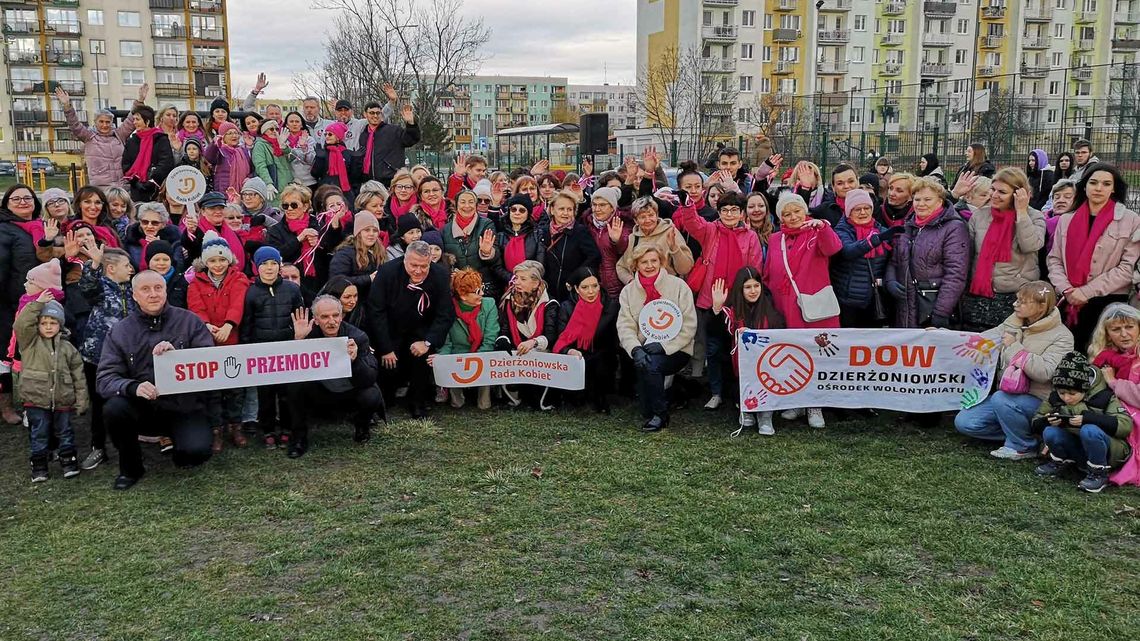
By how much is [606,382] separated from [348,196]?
5.03m

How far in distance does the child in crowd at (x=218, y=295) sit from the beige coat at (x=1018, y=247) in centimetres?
588

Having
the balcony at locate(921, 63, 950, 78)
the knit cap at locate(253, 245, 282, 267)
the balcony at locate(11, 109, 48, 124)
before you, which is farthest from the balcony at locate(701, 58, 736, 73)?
the knit cap at locate(253, 245, 282, 267)

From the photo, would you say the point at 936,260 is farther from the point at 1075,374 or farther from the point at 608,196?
the point at 608,196

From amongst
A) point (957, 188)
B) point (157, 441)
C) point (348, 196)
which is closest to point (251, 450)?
point (157, 441)

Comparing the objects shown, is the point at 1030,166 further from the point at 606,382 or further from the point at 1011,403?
the point at 606,382

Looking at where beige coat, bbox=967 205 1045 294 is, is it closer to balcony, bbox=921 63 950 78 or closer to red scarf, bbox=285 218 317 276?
red scarf, bbox=285 218 317 276

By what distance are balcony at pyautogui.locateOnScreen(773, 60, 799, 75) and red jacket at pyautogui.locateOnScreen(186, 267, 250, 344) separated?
70.6 meters

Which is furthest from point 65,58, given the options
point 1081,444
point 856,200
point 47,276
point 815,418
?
point 1081,444

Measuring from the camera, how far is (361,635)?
4.10 meters

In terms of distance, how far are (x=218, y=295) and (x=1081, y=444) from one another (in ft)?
20.7

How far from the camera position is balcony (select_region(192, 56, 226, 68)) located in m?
86.2

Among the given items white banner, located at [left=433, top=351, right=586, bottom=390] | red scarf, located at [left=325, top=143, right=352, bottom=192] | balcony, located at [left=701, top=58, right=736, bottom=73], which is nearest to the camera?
white banner, located at [left=433, top=351, right=586, bottom=390]

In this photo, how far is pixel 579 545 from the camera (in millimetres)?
5078

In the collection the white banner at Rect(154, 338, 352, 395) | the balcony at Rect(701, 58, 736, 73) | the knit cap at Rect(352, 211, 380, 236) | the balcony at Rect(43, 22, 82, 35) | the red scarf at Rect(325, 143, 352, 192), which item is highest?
the balcony at Rect(43, 22, 82, 35)
